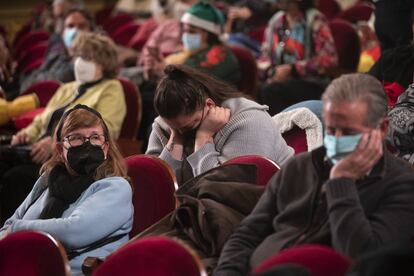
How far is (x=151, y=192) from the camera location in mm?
3732

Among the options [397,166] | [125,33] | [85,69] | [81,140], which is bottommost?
[125,33]

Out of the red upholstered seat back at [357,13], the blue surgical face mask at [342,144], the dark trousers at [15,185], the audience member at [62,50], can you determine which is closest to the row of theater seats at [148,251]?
the blue surgical face mask at [342,144]

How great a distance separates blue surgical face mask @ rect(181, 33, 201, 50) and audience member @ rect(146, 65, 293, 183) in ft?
7.02

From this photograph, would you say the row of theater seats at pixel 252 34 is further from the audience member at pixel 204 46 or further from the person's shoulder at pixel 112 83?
the person's shoulder at pixel 112 83

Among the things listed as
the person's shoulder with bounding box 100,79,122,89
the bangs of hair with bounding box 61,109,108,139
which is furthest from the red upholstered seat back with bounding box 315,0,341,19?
the bangs of hair with bounding box 61,109,108,139

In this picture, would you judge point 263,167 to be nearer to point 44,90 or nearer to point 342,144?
point 342,144

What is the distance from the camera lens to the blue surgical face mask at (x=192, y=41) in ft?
19.9

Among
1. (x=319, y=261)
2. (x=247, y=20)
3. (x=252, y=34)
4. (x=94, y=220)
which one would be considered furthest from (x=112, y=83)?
(x=319, y=261)

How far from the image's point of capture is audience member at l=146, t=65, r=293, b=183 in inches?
146

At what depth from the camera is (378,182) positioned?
2.83 meters

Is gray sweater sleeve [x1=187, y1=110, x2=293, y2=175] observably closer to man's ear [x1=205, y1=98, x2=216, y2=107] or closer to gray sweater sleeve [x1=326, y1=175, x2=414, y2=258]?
man's ear [x1=205, y1=98, x2=216, y2=107]

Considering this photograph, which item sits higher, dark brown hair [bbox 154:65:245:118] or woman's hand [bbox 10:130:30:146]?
dark brown hair [bbox 154:65:245:118]

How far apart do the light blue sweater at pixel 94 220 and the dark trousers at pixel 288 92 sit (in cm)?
220

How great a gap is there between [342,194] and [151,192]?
112cm
